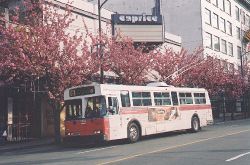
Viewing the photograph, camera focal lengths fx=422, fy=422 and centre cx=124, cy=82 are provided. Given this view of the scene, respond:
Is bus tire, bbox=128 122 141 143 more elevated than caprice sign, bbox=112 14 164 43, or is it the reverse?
caprice sign, bbox=112 14 164 43

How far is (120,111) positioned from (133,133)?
55.6 inches

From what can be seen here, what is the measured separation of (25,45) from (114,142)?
6.25 metres

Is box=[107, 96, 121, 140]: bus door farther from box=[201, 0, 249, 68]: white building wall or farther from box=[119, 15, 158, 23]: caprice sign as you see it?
box=[201, 0, 249, 68]: white building wall

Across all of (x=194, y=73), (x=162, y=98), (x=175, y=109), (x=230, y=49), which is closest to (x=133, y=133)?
(x=162, y=98)

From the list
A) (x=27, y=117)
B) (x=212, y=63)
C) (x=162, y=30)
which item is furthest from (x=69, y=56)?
(x=212, y=63)

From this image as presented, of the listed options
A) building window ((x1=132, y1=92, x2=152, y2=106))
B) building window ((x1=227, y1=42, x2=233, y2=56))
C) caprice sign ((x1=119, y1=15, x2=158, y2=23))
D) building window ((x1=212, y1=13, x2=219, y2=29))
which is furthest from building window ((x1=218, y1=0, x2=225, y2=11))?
building window ((x1=132, y1=92, x2=152, y2=106))

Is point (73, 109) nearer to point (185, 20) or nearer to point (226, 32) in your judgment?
point (185, 20)

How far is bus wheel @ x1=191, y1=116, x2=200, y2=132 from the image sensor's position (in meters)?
25.1

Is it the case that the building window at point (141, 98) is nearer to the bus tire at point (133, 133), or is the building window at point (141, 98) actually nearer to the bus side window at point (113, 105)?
the bus tire at point (133, 133)

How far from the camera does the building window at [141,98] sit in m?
20.3

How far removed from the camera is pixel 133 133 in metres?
19.7

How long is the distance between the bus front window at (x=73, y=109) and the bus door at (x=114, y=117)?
1.34 meters

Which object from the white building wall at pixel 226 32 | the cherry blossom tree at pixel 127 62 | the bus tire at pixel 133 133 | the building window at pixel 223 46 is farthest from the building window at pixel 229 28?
the bus tire at pixel 133 133

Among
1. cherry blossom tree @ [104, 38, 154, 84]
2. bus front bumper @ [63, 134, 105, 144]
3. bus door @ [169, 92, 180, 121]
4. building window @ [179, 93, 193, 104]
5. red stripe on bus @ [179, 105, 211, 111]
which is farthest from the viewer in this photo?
cherry blossom tree @ [104, 38, 154, 84]
